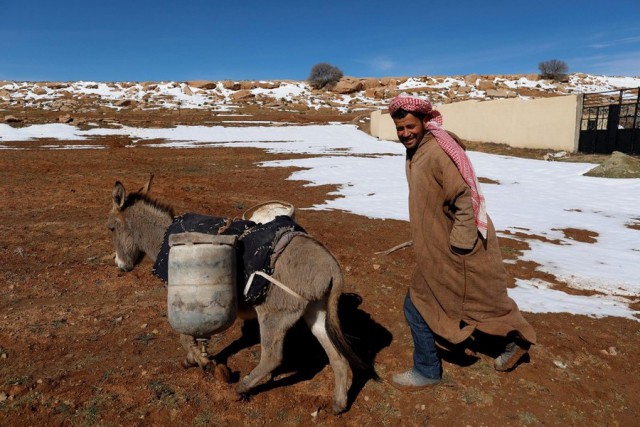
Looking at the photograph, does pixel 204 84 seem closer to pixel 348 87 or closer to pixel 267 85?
pixel 267 85

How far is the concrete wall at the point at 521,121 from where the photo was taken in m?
21.6

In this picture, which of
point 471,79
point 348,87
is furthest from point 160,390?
point 471,79

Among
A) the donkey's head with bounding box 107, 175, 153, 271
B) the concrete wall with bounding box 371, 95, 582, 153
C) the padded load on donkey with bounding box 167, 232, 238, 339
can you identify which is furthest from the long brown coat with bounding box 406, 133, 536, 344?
the concrete wall with bounding box 371, 95, 582, 153

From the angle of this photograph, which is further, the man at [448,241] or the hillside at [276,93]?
the hillside at [276,93]

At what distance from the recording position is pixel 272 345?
3.37 m

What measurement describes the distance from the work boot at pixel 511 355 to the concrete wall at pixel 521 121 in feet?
70.4

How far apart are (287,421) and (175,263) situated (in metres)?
1.53

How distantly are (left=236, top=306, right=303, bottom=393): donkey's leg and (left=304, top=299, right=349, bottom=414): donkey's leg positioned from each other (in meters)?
0.18

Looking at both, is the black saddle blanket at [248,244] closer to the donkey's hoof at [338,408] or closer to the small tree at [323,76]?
the donkey's hoof at [338,408]

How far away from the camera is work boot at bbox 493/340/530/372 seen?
3.57 meters

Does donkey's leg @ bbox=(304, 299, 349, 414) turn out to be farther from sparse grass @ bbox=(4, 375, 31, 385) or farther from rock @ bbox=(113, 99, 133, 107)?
rock @ bbox=(113, 99, 133, 107)

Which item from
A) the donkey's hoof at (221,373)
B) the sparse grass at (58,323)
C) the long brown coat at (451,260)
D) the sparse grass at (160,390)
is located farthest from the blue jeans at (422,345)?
the sparse grass at (58,323)

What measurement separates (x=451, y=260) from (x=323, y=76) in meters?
90.4

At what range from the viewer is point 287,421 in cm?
331
